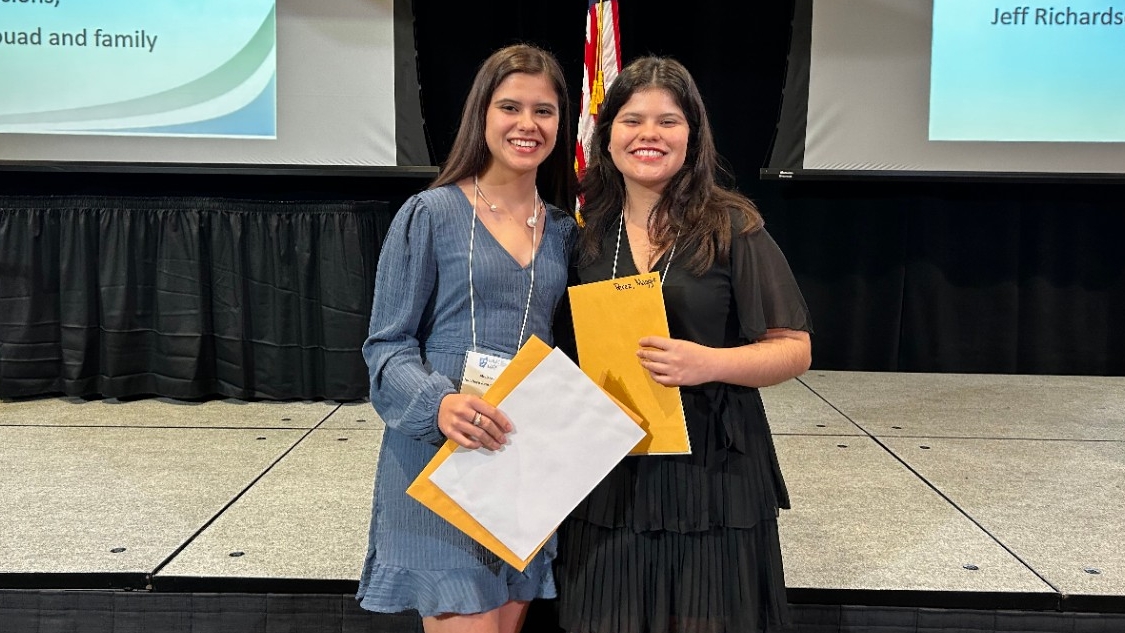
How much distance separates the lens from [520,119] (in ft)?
4.35

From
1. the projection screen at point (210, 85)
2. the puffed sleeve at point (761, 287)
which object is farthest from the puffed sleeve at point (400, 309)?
the projection screen at point (210, 85)

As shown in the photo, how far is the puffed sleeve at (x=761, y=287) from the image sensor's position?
1299 mm

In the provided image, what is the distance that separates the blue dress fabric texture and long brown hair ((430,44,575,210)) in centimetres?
4

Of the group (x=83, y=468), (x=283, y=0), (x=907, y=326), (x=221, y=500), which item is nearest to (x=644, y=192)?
(x=221, y=500)

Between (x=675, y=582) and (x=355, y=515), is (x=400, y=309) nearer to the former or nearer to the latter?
(x=675, y=582)

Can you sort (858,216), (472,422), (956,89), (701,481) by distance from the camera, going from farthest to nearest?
(858,216) → (956,89) → (701,481) → (472,422)

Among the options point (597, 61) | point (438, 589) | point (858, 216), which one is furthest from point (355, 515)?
point (858, 216)

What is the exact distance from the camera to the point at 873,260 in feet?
14.7

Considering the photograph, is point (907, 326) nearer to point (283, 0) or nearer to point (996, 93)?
point (996, 93)

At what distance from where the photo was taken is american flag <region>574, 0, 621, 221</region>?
3.63 m

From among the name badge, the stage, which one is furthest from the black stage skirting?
the name badge

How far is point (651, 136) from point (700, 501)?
0.53 m

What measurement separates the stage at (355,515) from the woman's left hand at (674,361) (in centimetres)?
79

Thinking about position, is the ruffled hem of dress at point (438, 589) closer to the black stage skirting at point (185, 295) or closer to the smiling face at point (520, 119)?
the smiling face at point (520, 119)
